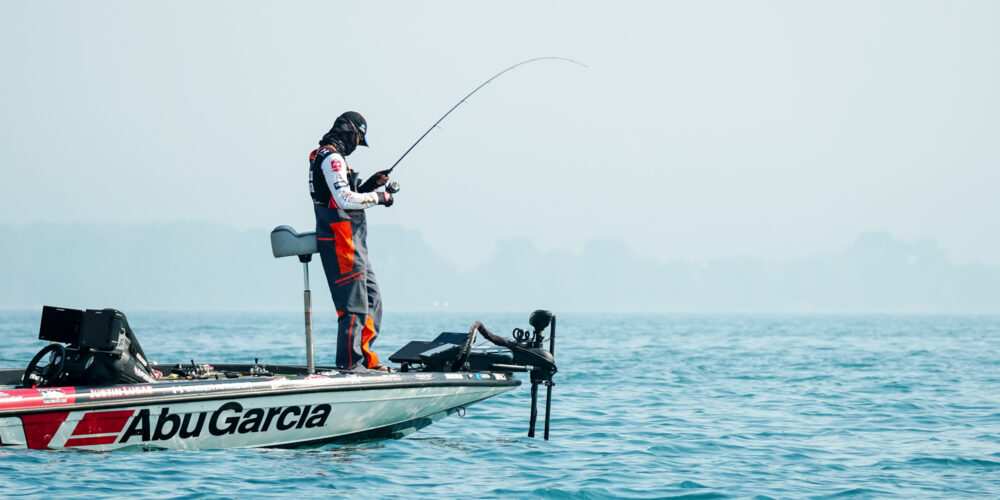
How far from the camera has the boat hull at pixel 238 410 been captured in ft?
22.2

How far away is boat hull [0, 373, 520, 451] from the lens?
676 centimetres

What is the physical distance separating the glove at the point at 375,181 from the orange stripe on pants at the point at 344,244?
57 cm

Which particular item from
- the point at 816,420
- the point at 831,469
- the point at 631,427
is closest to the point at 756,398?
the point at 816,420

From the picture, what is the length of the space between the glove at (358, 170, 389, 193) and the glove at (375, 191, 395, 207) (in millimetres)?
293

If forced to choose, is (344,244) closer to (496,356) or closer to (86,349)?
(496,356)

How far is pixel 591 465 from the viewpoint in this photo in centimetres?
836

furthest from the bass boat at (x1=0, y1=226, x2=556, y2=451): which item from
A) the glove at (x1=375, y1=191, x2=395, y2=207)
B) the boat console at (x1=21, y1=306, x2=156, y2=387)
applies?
the glove at (x1=375, y1=191, x2=395, y2=207)

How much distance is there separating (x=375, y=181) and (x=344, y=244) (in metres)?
0.71

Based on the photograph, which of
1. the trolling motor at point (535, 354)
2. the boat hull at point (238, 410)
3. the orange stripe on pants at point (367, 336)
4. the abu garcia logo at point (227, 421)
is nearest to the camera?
the boat hull at point (238, 410)

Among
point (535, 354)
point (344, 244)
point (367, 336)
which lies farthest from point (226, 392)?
point (535, 354)

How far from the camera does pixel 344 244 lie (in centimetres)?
788

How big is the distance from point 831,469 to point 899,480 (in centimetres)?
56

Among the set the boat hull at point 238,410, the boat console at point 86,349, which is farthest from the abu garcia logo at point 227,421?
the boat console at point 86,349

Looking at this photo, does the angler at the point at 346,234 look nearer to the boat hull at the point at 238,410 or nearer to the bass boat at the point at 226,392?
the bass boat at the point at 226,392
